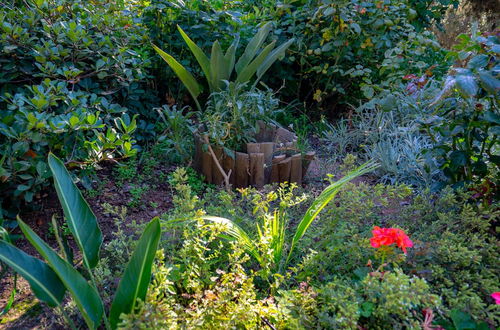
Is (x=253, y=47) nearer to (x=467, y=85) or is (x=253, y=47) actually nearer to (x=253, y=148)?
(x=253, y=148)

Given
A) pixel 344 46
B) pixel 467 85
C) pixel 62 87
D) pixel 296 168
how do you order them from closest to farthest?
pixel 467 85 < pixel 62 87 < pixel 296 168 < pixel 344 46

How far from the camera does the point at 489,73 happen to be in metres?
1.95

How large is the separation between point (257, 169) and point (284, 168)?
0.67 feet

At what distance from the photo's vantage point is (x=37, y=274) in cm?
144

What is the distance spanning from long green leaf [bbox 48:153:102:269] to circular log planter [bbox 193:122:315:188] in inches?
52.2

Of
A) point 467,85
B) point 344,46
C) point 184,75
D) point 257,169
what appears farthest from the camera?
point 344,46

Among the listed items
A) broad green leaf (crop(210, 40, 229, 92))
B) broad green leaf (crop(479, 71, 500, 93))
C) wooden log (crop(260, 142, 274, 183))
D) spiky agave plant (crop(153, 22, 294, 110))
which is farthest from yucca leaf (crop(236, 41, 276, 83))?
broad green leaf (crop(479, 71, 500, 93))

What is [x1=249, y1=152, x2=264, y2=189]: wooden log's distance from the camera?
2941mm

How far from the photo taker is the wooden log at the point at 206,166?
300 cm

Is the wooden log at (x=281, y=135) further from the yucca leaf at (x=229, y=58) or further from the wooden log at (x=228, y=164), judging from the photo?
the yucca leaf at (x=229, y=58)

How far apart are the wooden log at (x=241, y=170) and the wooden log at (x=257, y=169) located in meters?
0.04

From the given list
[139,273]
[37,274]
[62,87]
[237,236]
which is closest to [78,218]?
[37,274]

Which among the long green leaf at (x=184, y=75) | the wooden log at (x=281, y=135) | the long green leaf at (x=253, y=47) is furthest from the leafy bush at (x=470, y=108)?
the long green leaf at (x=184, y=75)

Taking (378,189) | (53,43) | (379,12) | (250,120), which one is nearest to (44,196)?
(53,43)
